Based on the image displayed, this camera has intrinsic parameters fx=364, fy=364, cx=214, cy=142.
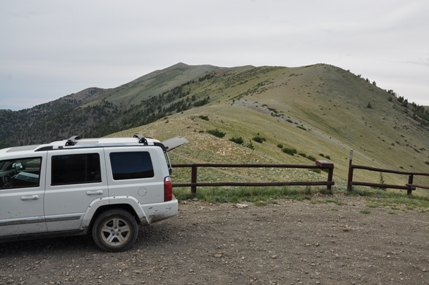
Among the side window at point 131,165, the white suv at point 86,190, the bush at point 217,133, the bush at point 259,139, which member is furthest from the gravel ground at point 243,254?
the bush at point 259,139

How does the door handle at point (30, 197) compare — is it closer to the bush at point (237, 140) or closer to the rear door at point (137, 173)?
the rear door at point (137, 173)

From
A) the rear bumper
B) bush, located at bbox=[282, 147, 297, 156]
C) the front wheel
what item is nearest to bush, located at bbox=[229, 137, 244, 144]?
bush, located at bbox=[282, 147, 297, 156]

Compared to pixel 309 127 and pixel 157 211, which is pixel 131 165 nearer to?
Result: pixel 157 211

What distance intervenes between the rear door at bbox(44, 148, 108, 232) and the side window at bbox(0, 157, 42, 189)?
0.23 metres

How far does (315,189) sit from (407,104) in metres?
75.2

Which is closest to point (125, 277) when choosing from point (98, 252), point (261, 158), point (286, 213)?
point (98, 252)

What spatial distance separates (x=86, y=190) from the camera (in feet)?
21.5

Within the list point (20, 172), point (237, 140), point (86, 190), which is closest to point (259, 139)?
point (237, 140)

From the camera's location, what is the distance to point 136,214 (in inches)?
269

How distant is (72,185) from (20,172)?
36.3 inches

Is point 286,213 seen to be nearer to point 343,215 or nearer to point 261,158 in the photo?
point 343,215

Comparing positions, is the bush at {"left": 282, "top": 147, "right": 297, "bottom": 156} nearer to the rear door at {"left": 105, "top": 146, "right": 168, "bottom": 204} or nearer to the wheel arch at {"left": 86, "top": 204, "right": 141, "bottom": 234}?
the rear door at {"left": 105, "top": 146, "right": 168, "bottom": 204}

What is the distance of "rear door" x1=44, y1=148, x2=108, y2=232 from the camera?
6.43 m

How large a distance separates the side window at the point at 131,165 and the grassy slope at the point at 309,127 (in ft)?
30.9
